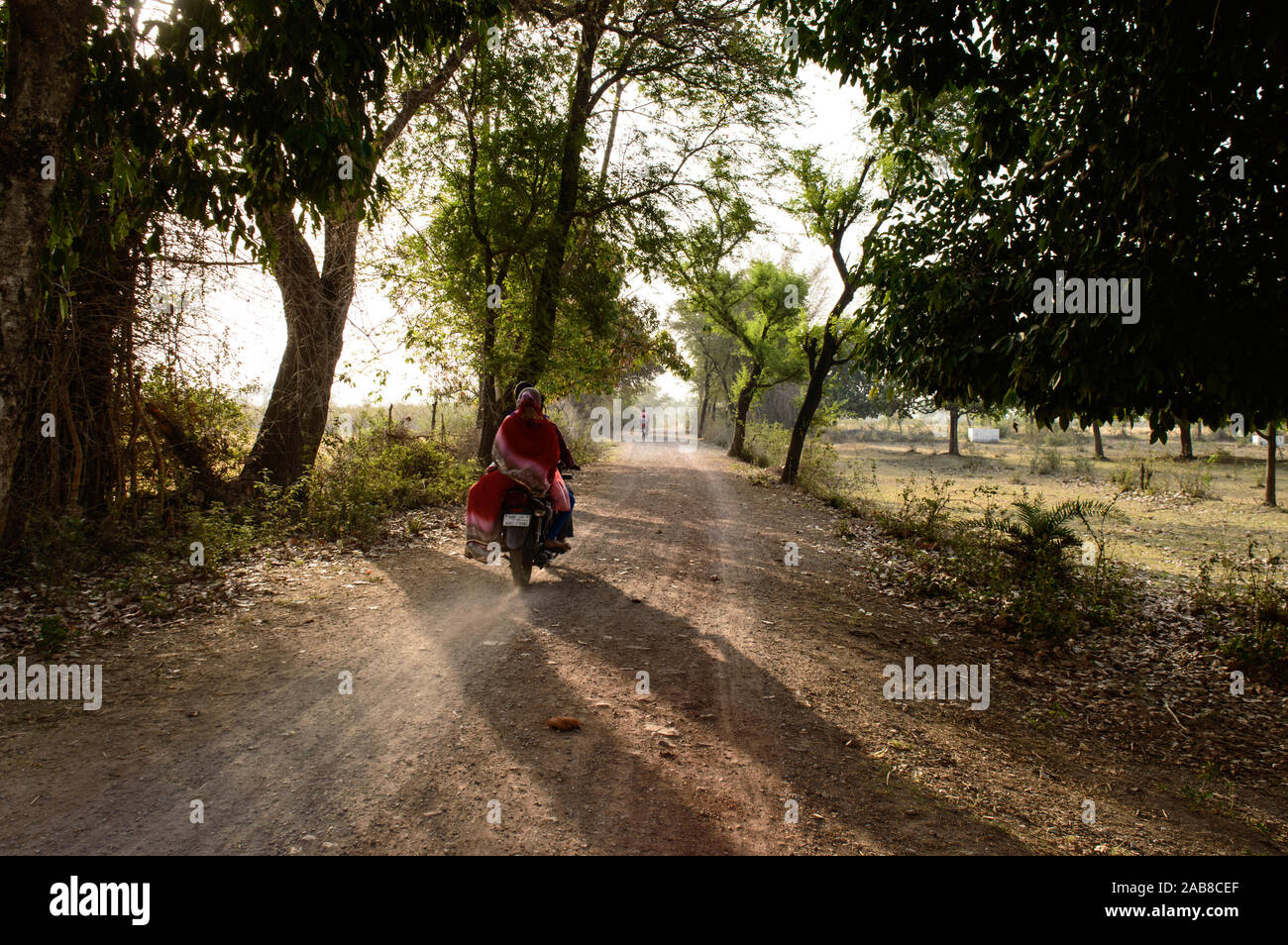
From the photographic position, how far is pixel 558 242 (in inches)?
653

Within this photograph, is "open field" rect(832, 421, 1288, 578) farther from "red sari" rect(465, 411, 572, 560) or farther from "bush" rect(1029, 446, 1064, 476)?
"red sari" rect(465, 411, 572, 560)

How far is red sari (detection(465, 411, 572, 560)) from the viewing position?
25.5 feet

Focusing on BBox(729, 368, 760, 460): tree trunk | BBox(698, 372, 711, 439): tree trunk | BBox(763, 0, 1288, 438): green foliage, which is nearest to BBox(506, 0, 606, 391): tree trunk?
BBox(763, 0, 1288, 438): green foliage

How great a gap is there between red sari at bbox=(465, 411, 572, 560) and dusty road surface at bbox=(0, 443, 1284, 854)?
0.78 m

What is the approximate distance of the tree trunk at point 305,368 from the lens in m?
10.9

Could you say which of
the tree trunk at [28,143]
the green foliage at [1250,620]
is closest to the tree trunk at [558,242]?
the tree trunk at [28,143]

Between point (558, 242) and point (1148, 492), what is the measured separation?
21.5 metres

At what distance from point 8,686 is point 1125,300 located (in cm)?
854

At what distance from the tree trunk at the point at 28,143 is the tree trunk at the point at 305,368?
6.07 meters

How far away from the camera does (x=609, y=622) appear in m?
6.69

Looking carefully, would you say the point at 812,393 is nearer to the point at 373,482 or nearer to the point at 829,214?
the point at 829,214
